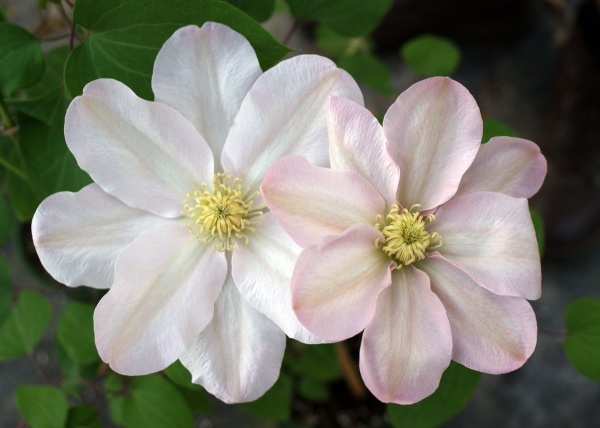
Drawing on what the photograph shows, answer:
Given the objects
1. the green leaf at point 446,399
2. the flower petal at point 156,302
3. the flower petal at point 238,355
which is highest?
the flower petal at point 156,302

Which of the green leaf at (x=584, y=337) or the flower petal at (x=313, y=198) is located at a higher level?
the flower petal at (x=313, y=198)

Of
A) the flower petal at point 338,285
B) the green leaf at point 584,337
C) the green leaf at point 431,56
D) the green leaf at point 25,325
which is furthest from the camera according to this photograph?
the green leaf at point 431,56

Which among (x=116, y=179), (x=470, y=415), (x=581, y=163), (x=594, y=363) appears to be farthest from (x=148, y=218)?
(x=581, y=163)

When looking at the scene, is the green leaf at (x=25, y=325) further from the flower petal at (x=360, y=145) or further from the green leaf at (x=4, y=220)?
the flower petal at (x=360, y=145)

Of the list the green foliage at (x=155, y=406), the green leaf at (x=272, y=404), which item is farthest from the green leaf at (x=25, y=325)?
the green leaf at (x=272, y=404)

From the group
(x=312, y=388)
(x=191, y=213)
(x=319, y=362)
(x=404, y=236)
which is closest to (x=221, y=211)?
(x=191, y=213)

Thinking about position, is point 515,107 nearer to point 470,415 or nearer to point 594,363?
point 470,415

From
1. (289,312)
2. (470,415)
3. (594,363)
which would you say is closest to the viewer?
(289,312)

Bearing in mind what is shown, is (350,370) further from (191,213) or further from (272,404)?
(191,213)
